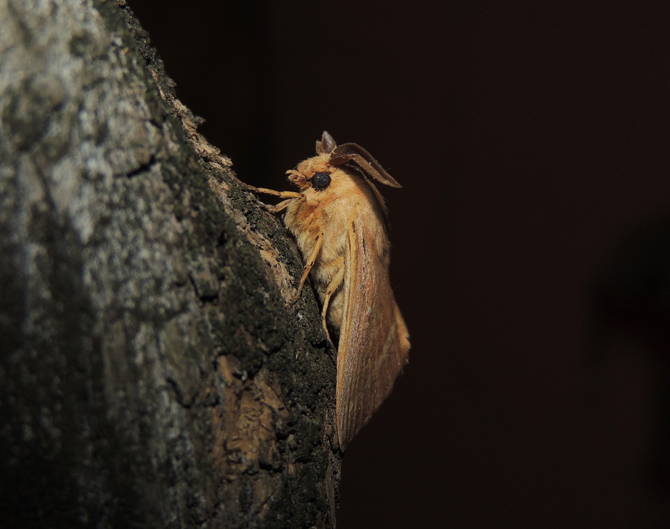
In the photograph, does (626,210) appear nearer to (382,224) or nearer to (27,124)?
(382,224)

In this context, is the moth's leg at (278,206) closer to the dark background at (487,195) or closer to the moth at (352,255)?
the moth at (352,255)

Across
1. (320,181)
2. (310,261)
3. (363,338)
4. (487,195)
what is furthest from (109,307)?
(487,195)

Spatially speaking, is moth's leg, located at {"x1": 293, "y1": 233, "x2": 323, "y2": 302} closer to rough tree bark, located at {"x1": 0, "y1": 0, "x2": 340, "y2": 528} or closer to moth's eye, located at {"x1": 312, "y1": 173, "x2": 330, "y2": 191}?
moth's eye, located at {"x1": 312, "y1": 173, "x2": 330, "y2": 191}

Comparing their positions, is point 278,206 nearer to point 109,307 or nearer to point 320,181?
point 320,181

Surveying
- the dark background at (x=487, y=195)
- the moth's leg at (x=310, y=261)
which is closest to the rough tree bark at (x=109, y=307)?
the moth's leg at (x=310, y=261)

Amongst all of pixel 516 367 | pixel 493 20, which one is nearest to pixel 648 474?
pixel 516 367

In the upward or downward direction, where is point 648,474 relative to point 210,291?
downward
